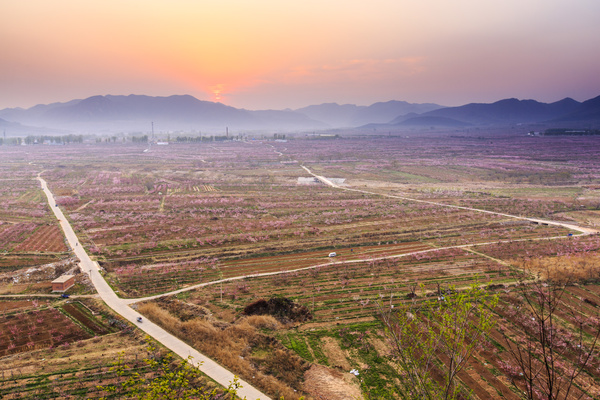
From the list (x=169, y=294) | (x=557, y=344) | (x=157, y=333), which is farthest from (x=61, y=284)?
(x=557, y=344)

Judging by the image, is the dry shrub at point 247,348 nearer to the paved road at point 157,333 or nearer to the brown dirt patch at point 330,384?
the paved road at point 157,333

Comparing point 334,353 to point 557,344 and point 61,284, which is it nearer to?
point 557,344

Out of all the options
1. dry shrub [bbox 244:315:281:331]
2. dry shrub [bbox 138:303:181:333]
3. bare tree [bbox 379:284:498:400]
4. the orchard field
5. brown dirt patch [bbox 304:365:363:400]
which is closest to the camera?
bare tree [bbox 379:284:498:400]

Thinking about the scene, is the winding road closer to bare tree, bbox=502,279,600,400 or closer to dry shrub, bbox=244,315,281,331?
dry shrub, bbox=244,315,281,331

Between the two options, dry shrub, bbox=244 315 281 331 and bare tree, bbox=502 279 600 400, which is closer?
bare tree, bbox=502 279 600 400

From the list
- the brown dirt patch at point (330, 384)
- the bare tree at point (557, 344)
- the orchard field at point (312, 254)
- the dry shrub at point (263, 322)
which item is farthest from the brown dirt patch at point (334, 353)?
the bare tree at point (557, 344)

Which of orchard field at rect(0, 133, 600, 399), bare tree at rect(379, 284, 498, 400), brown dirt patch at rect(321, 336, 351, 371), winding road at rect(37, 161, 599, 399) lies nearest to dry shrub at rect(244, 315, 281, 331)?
orchard field at rect(0, 133, 600, 399)
